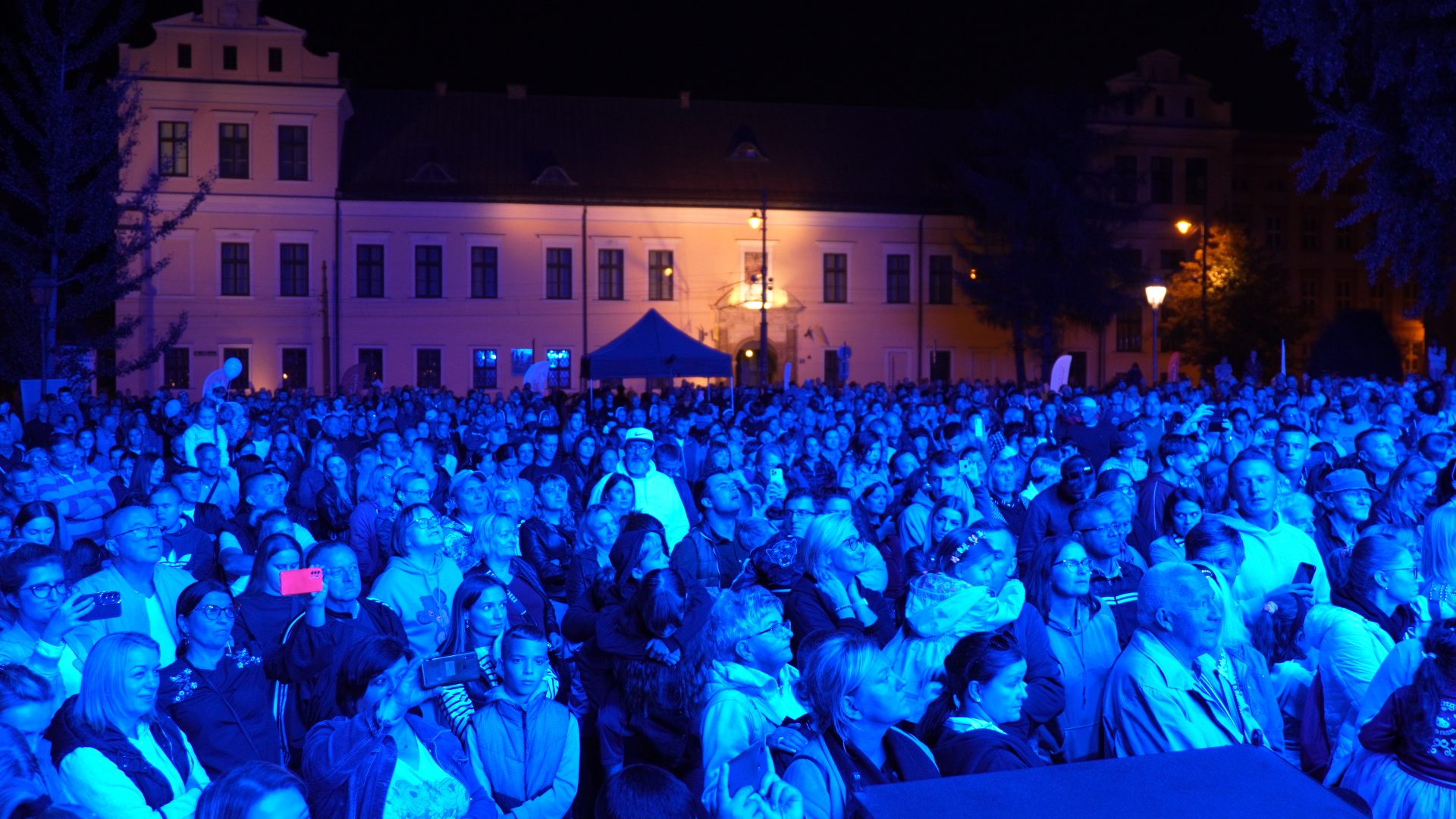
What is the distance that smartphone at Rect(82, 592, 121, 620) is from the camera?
5.54m

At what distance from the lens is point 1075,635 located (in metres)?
5.30

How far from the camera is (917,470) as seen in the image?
8516mm

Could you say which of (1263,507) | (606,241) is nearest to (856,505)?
(1263,507)

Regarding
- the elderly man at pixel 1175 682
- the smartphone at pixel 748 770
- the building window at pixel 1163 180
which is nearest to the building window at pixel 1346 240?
the building window at pixel 1163 180

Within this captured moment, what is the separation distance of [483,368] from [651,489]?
3641 cm

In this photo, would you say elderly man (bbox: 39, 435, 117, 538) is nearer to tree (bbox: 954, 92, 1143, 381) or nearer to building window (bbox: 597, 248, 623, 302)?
building window (bbox: 597, 248, 623, 302)

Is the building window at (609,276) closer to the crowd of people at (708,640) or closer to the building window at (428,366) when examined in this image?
the building window at (428,366)

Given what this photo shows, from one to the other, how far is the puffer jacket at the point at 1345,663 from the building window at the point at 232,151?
42528mm

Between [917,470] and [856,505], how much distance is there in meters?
0.61

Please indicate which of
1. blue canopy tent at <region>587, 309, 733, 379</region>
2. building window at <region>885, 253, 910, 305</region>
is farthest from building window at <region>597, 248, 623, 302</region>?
blue canopy tent at <region>587, 309, 733, 379</region>

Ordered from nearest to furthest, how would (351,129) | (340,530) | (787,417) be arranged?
(340,530) < (787,417) < (351,129)

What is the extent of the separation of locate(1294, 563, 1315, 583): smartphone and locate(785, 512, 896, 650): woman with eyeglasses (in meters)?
2.00

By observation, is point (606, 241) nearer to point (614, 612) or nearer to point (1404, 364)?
point (1404, 364)

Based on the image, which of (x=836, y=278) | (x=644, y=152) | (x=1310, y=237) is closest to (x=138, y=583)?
(x=836, y=278)
